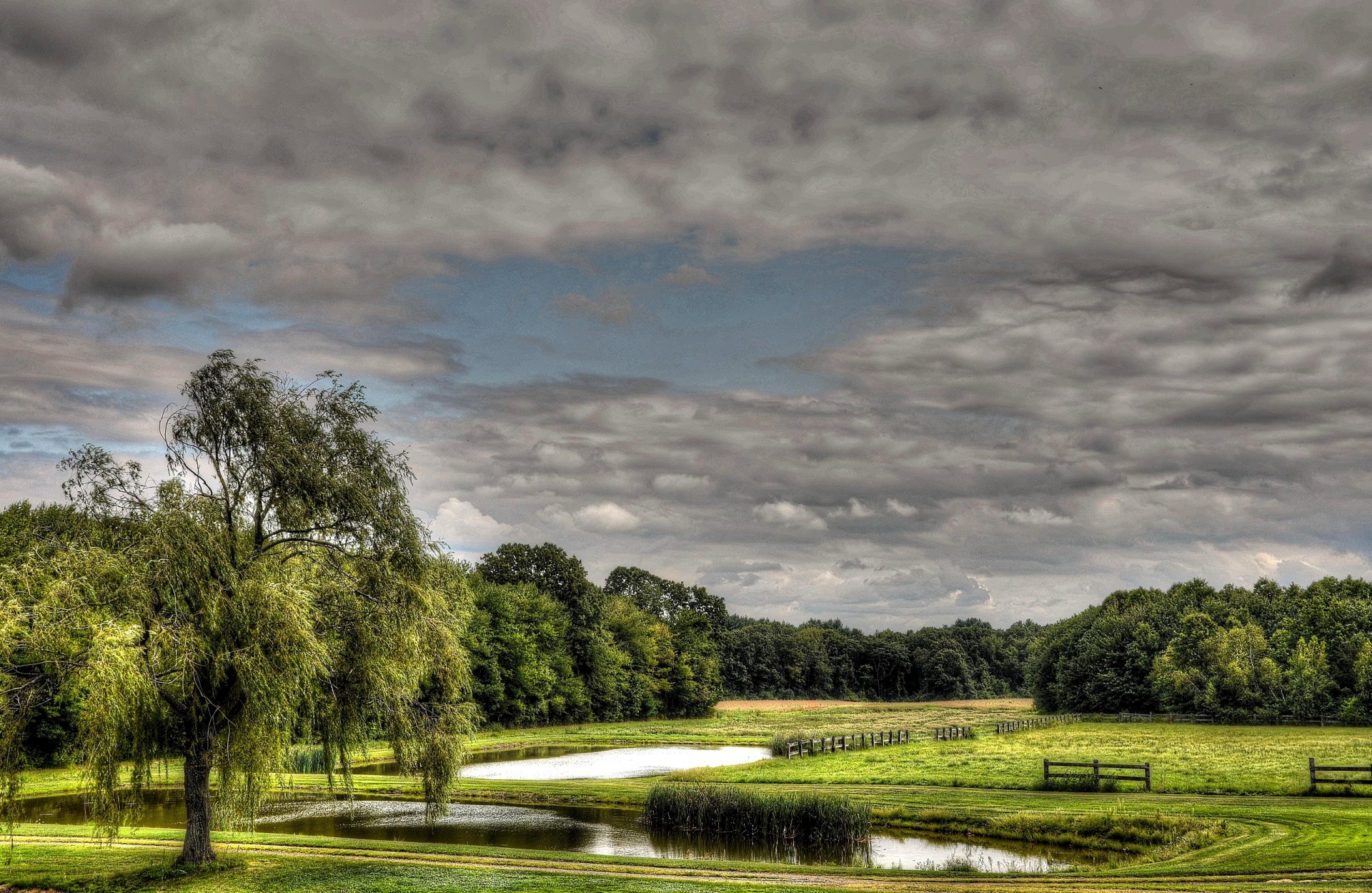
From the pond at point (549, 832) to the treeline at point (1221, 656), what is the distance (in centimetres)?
6924

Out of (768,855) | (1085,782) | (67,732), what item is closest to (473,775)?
(67,732)

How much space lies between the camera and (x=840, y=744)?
6247 centimetres

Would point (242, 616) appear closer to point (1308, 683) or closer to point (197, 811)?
point (197, 811)

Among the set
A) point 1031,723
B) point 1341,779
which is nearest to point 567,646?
point 1031,723

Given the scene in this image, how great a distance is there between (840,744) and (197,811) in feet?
154

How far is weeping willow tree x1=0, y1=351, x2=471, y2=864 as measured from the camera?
19.9 meters

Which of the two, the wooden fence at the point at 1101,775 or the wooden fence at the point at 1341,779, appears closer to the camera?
the wooden fence at the point at 1341,779

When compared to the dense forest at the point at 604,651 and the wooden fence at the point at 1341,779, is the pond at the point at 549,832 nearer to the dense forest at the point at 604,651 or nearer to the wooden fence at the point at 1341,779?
the dense forest at the point at 604,651

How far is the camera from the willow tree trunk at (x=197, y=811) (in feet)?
71.6

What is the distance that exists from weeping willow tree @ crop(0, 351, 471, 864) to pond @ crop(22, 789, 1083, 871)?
23.7 ft

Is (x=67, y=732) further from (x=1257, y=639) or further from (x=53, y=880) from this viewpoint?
(x=1257, y=639)

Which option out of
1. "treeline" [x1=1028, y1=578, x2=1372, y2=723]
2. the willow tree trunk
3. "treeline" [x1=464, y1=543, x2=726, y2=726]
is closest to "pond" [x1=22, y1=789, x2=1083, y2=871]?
the willow tree trunk

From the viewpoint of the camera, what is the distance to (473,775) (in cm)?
5122

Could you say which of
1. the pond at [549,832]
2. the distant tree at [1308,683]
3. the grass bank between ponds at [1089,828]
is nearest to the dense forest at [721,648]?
the distant tree at [1308,683]
